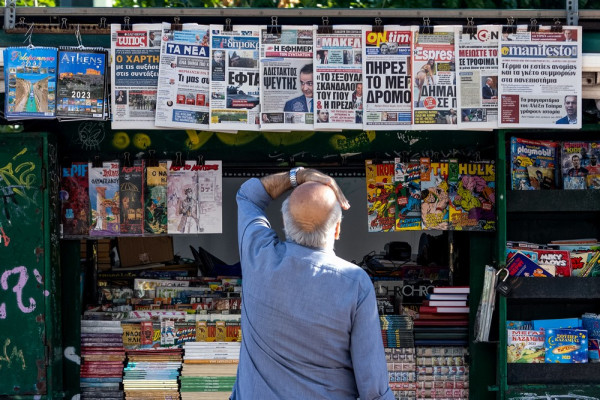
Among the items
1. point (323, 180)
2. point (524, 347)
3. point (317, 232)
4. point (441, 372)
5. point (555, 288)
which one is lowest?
point (441, 372)

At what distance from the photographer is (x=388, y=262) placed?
5.24 metres

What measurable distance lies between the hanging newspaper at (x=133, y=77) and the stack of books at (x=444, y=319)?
1883 millimetres

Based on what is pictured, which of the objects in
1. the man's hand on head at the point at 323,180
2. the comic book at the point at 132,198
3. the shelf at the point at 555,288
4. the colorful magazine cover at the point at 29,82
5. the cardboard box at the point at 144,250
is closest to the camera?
the man's hand on head at the point at 323,180

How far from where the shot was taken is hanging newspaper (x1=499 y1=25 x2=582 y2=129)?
4016mm

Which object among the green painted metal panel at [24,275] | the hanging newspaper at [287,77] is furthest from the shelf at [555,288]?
the green painted metal panel at [24,275]

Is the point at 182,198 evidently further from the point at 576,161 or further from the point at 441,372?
the point at 576,161

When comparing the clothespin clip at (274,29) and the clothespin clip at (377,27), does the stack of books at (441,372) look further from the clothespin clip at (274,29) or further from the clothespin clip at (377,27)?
the clothespin clip at (274,29)

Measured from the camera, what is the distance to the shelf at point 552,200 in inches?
169

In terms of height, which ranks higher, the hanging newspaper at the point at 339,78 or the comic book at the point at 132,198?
the hanging newspaper at the point at 339,78

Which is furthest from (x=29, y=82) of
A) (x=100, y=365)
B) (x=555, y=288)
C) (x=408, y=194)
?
(x=555, y=288)

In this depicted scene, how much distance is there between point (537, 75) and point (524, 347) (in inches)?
57.5

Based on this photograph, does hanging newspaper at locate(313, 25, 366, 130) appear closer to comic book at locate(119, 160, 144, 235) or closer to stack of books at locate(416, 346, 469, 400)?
comic book at locate(119, 160, 144, 235)

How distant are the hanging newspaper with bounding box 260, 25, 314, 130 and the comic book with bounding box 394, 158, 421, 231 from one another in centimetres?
74

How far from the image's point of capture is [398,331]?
14.8 ft
